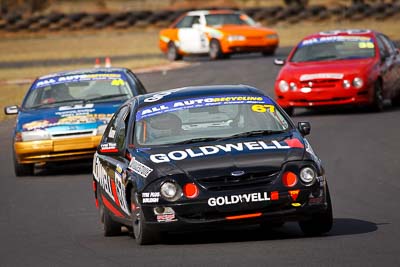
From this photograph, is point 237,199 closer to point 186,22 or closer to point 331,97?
point 331,97

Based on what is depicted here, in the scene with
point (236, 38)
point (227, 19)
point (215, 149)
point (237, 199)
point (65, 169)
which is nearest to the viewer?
point (237, 199)

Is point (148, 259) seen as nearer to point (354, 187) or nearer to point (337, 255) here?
point (337, 255)

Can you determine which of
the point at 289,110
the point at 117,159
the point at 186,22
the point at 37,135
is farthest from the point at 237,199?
the point at 186,22

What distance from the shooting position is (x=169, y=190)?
28.0 feet

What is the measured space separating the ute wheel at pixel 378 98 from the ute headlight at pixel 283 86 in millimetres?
1492

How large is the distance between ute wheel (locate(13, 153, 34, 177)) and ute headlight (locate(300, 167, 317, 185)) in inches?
303

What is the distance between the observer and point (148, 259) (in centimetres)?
812

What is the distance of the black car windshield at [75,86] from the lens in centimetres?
1622

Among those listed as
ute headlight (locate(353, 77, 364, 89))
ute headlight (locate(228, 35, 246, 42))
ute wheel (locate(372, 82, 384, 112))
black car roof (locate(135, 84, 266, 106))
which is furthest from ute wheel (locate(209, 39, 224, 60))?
black car roof (locate(135, 84, 266, 106))

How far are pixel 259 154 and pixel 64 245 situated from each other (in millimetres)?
1808

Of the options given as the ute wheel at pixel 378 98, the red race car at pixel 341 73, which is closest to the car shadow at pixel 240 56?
the red race car at pixel 341 73

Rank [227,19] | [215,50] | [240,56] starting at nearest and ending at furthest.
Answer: [215,50] < [227,19] < [240,56]

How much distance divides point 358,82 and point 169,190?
12.0 meters

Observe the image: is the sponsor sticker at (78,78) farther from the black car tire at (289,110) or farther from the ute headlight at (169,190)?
the ute headlight at (169,190)
